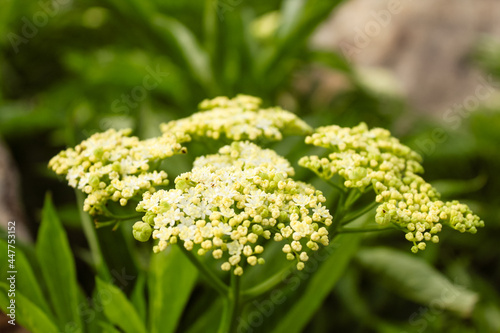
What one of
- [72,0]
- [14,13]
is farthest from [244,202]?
[72,0]

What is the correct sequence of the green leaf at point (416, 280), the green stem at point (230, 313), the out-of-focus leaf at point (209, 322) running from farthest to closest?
the green leaf at point (416, 280)
the out-of-focus leaf at point (209, 322)
the green stem at point (230, 313)

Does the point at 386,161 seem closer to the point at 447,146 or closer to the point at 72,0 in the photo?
the point at 447,146

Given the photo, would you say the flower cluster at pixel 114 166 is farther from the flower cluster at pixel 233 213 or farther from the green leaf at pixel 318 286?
the green leaf at pixel 318 286

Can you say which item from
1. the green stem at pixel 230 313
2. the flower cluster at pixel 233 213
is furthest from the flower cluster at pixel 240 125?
the green stem at pixel 230 313

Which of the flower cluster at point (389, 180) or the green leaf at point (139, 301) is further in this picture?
the green leaf at point (139, 301)

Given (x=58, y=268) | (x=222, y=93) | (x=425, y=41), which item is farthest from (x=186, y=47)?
(x=425, y=41)

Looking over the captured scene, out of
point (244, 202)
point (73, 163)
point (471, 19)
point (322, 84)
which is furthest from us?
point (471, 19)
